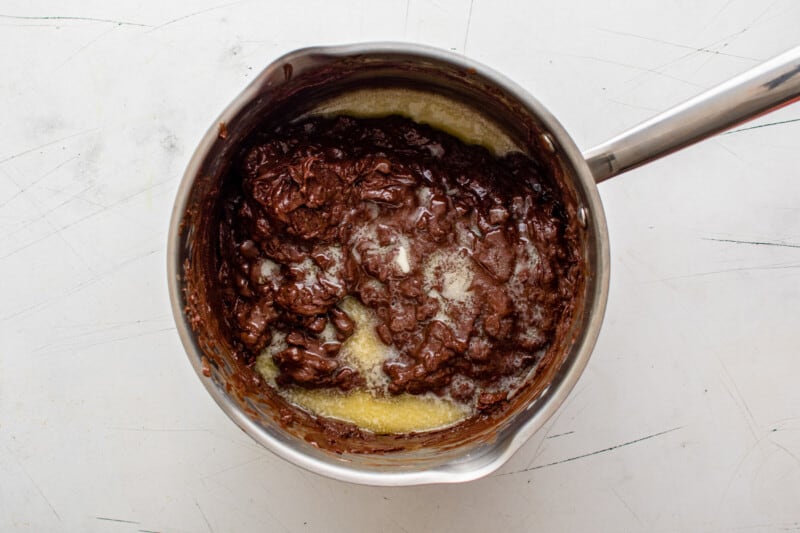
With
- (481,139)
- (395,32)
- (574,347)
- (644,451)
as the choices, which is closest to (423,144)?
(481,139)

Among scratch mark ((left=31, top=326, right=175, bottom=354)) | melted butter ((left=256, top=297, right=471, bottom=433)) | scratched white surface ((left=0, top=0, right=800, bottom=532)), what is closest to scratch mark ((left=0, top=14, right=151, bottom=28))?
scratched white surface ((left=0, top=0, right=800, bottom=532))

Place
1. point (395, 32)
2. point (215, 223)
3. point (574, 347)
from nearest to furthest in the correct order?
1. point (574, 347)
2. point (215, 223)
3. point (395, 32)

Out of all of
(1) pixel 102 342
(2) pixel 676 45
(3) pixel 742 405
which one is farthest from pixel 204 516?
(2) pixel 676 45

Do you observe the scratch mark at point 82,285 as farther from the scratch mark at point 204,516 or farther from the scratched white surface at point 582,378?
the scratch mark at point 204,516

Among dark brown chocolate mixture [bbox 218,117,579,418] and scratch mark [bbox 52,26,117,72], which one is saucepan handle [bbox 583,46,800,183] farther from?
scratch mark [bbox 52,26,117,72]

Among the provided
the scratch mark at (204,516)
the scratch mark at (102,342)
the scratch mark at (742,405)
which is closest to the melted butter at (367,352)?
the scratch mark at (102,342)

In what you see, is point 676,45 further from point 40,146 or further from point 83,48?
point 40,146

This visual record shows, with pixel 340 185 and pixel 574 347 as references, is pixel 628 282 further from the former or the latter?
pixel 340 185
